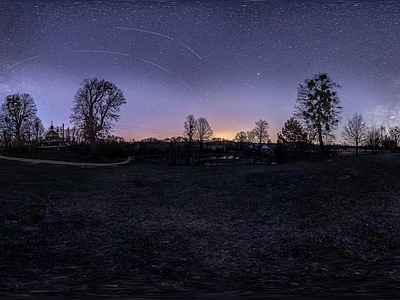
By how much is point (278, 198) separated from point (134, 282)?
11504 mm

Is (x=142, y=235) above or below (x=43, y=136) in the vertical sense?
below

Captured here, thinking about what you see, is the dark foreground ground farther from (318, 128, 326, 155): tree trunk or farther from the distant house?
the distant house

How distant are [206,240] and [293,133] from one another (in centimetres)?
3893

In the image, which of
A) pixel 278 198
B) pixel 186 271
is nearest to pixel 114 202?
pixel 278 198

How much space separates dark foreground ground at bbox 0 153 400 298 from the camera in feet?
19.0

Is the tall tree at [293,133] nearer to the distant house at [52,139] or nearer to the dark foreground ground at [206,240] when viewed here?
the dark foreground ground at [206,240]

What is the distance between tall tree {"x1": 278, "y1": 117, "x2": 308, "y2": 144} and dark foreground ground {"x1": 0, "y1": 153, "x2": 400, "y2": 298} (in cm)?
2572

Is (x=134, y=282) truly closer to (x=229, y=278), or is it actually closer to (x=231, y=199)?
(x=229, y=278)

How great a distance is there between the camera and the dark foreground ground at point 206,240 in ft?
19.0

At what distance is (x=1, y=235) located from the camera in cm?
948

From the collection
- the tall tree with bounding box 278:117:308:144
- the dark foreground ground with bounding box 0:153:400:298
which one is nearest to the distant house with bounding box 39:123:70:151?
the tall tree with bounding box 278:117:308:144

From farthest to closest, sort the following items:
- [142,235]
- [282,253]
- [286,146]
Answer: [286,146], [142,235], [282,253]

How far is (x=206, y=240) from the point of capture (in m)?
10.1

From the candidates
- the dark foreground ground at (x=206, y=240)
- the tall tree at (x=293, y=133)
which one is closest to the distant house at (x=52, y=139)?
the tall tree at (x=293, y=133)
